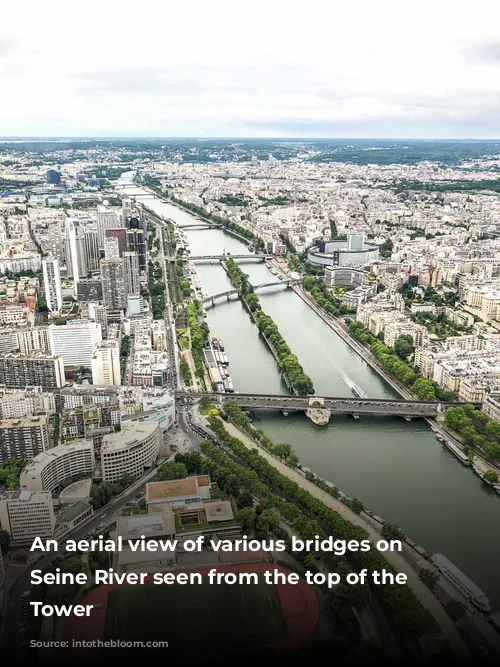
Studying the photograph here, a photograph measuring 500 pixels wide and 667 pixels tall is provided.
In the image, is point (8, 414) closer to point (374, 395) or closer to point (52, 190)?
point (374, 395)

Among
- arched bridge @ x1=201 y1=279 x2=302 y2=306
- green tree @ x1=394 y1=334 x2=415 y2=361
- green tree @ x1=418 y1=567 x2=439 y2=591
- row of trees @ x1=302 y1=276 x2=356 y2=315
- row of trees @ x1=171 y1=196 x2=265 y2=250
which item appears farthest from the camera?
row of trees @ x1=171 y1=196 x2=265 y2=250

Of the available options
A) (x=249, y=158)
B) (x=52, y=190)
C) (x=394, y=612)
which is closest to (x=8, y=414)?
(x=394, y=612)

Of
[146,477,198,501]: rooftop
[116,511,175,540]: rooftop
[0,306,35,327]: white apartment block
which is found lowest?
[116,511,175,540]: rooftop

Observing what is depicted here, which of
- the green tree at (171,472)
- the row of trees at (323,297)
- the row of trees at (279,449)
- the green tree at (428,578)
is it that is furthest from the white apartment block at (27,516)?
the row of trees at (323,297)

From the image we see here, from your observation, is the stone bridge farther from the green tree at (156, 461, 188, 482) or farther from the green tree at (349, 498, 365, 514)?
the green tree at (349, 498, 365, 514)

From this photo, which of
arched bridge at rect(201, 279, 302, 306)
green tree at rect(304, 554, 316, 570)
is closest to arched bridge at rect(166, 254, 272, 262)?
arched bridge at rect(201, 279, 302, 306)

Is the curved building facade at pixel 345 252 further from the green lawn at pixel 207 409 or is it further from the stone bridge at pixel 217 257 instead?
the green lawn at pixel 207 409

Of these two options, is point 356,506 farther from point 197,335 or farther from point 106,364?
point 197,335
